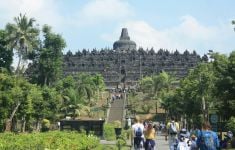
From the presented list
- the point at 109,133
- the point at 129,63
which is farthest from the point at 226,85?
the point at 129,63

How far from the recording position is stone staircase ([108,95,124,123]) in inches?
2430

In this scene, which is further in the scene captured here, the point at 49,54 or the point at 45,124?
the point at 49,54

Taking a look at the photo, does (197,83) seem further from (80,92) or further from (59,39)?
(80,92)

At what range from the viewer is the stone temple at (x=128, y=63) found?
12462 centimetres

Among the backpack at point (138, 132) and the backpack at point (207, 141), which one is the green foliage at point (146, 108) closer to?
the backpack at point (138, 132)

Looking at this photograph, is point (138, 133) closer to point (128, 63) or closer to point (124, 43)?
point (128, 63)

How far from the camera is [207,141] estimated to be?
1309 centimetres

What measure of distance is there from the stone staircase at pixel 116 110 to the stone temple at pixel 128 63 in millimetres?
45675

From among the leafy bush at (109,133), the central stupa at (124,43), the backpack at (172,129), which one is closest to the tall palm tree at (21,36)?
the leafy bush at (109,133)

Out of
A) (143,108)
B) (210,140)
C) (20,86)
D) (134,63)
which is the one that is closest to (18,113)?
(20,86)

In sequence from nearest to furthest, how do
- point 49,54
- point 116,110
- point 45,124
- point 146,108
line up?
point 45,124 < point 49,54 < point 116,110 < point 146,108

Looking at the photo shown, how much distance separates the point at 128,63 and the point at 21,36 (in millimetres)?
79652

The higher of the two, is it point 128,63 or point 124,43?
point 124,43

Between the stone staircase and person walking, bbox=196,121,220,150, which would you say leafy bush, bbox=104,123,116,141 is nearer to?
the stone staircase
